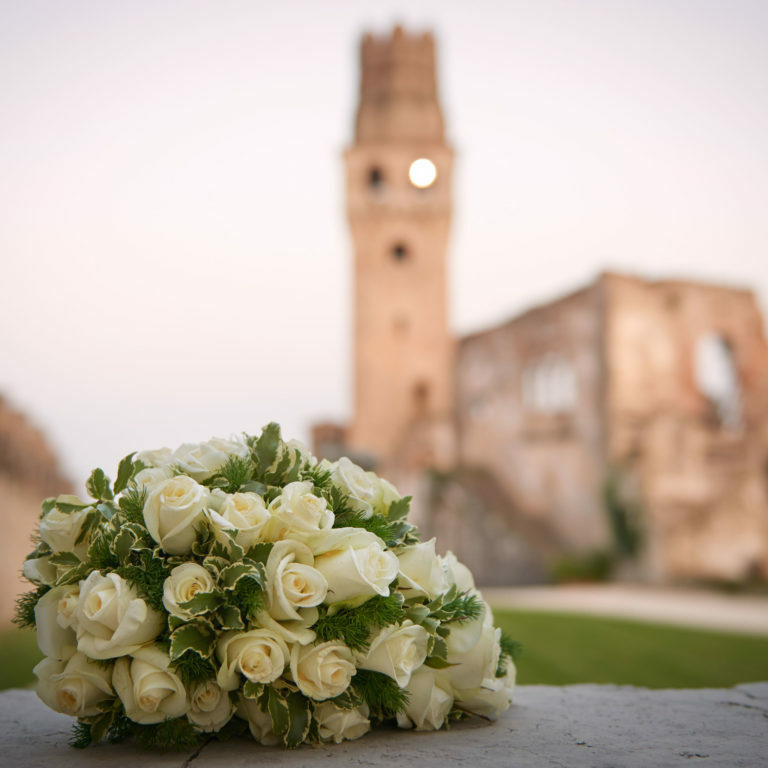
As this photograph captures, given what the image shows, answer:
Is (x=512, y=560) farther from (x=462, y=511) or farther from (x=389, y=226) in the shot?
(x=389, y=226)

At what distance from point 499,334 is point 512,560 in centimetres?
691

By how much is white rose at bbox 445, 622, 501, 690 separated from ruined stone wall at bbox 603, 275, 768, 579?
612 inches

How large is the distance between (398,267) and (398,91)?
6132 mm

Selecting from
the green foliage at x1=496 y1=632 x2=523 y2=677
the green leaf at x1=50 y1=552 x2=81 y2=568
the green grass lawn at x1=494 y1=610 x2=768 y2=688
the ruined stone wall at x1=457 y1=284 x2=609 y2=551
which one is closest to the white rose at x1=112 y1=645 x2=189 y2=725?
the green leaf at x1=50 y1=552 x2=81 y2=568

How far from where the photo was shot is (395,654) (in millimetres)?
1840

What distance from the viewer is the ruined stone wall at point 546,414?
20.4 metres

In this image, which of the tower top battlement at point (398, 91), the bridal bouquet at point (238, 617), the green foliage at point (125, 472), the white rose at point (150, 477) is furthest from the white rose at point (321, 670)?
the tower top battlement at point (398, 91)

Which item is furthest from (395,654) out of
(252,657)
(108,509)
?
(108,509)

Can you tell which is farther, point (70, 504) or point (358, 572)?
point (70, 504)

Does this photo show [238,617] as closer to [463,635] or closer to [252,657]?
[252,657]

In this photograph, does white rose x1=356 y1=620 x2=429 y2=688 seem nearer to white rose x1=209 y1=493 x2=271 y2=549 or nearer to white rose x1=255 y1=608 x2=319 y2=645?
white rose x1=255 y1=608 x2=319 y2=645

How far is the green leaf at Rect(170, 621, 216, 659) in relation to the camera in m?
1.72

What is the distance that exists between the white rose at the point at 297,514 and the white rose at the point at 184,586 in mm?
182

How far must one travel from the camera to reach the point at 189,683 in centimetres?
178
